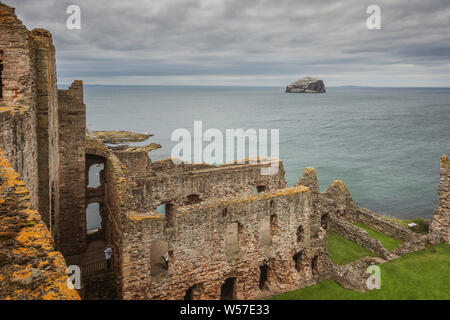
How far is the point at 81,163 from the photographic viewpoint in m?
17.2

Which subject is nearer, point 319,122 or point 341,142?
point 341,142

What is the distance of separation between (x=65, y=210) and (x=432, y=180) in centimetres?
6082

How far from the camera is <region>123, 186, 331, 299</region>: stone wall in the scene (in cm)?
1322

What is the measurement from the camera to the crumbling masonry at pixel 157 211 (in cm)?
1098

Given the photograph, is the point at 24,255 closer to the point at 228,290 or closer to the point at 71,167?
the point at 71,167

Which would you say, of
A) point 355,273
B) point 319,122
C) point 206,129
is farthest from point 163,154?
point 319,122

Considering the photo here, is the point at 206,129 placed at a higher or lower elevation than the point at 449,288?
higher

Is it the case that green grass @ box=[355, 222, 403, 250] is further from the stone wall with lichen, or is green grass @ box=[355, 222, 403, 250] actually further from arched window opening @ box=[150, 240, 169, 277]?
the stone wall with lichen

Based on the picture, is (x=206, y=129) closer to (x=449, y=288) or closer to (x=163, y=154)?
(x=163, y=154)

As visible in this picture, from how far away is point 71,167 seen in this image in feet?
55.9

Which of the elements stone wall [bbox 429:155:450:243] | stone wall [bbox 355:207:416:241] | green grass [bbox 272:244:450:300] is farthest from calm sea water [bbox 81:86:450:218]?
green grass [bbox 272:244:450:300]

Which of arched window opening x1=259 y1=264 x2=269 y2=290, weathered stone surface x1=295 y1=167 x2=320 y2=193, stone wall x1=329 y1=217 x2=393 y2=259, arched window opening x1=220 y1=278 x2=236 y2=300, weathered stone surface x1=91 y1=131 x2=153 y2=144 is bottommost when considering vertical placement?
arched window opening x1=220 y1=278 x2=236 y2=300

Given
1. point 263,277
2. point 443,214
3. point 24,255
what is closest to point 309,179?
point 263,277

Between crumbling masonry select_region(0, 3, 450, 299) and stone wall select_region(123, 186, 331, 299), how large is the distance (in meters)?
0.05
